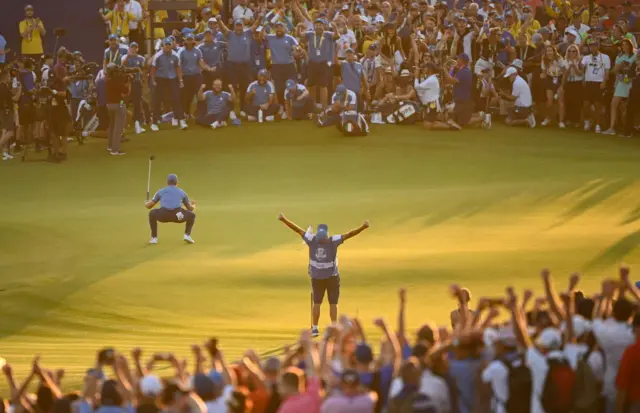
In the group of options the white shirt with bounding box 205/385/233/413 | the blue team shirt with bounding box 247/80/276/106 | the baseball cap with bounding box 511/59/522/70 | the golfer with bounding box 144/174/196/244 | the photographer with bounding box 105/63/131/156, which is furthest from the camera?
the blue team shirt with bounding box 247/80/276/106

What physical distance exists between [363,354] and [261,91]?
79.7 feet

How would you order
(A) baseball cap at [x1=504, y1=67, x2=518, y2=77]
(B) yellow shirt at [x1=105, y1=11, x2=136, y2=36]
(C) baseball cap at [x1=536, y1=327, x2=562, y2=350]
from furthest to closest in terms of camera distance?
(B) yellow shirt at [x1=105, y1=11, x2=136, y2=36] < (A) baseball cap at [x1=504, y1=67, x2=518, y2=77] < (C) baseball cap at [x1=536, y1=327, x2=562, y2=350]

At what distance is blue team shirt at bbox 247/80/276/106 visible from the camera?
113ft

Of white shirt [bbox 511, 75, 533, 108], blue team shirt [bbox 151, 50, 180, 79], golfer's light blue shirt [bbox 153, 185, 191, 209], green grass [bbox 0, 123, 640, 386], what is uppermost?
blue team shirt [bbox 151, 50, 180, 79]

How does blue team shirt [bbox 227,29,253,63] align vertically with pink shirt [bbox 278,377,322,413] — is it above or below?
above

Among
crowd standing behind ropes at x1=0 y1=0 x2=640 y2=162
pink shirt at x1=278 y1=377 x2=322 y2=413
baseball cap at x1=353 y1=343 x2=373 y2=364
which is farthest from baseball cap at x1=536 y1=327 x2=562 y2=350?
crowd standing behind ropes at x1=0 y1=0 x2=640 y2=162

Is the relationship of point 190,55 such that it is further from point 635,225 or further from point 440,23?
point 635,225

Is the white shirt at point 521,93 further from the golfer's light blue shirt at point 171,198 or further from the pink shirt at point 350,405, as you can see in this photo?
the pink shirt at point 350,405

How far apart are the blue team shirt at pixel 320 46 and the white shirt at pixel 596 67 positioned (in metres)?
6.66

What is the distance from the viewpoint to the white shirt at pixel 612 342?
37.5 feet

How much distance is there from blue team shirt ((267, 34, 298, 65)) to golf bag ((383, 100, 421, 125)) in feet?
10.1

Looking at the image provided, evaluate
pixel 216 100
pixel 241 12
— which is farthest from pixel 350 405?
pixel 241 12

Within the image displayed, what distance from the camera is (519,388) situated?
10.7m

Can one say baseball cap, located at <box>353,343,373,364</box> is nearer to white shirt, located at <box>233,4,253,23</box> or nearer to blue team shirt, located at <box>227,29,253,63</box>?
blue team shirt, located at <box>227,29,253,63</box>
